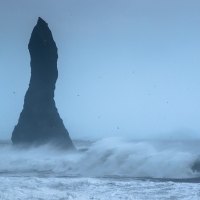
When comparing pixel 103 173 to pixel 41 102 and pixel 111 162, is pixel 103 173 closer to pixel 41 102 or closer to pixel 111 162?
pixel 111 162

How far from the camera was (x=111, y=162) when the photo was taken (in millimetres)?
20578

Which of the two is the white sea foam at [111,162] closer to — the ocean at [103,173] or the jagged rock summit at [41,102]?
the ocean at [103,173]

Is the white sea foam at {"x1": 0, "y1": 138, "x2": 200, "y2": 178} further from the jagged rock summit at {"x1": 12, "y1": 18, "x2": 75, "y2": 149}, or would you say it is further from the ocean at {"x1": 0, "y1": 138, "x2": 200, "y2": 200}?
the jagged rock summit at {"x1": 12, "y1": 18, "x2": 75, "y2": 149}

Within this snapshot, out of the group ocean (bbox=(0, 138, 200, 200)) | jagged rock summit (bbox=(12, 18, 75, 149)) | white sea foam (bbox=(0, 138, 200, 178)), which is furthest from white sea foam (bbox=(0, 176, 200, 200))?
jagged rock summit (bbox=(12, 18, 75, 149))

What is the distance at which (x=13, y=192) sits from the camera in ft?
36.9

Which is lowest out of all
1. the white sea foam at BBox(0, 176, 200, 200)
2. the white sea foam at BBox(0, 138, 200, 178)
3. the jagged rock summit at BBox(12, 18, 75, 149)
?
the white sea foam at BBox(0, 176, 200, 200)

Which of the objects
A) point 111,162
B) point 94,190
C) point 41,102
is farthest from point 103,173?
point 41,102

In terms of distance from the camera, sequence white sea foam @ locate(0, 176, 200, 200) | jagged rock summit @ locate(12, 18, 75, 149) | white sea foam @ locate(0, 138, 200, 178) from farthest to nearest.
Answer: jagged rock summit @ locate(12, 18, 75, 149), white sea foam @ locate(0, 138, 200, 178), white sea foam @ locate(0, 176, 200, 200)

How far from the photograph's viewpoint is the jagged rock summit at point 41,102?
28.5 meters

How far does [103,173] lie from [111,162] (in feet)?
6.65

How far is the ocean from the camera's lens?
11391 mm

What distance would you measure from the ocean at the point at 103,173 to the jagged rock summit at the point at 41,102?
1.07m

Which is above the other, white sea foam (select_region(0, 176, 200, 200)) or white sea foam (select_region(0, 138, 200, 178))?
white sea foam (select_region(0, 138, 200, 178))

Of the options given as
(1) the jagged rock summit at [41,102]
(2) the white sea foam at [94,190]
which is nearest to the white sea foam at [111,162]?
(1) the jagged rock summit at [41,102]
